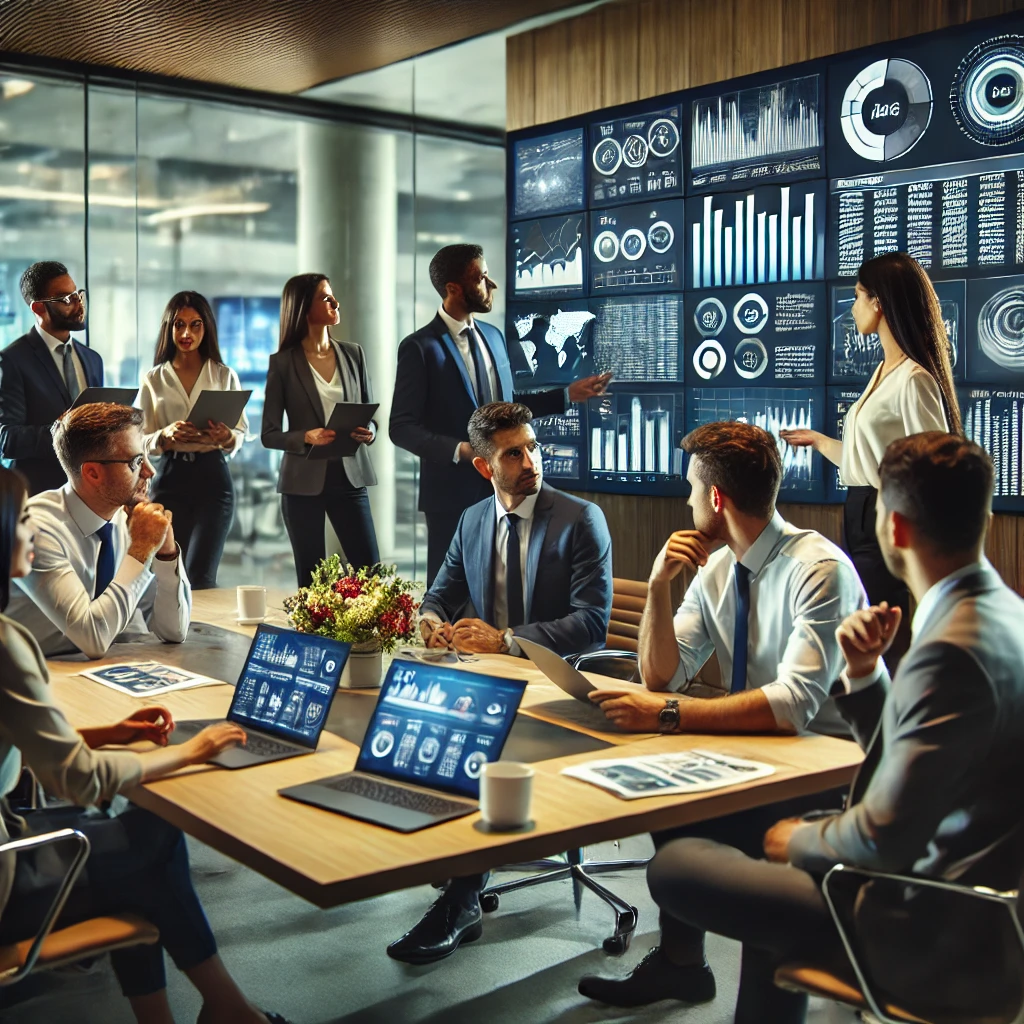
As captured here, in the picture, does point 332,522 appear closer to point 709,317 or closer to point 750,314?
point 709,317

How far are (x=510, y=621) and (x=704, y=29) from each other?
3.06 m

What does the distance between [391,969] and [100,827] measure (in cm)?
114

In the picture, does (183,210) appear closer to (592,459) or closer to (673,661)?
(592,459)

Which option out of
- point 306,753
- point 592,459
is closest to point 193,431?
point 592,459

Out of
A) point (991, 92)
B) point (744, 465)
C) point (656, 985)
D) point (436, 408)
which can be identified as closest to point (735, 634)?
point (744, 465)

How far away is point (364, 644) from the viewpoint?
299 cm

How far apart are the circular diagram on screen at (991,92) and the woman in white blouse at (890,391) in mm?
543

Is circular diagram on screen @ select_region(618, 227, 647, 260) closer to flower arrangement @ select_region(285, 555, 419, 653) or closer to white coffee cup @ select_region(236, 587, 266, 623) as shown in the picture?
white coffee cup @ select_region(236, 587, 266, 623)

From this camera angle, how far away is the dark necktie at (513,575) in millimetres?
3879

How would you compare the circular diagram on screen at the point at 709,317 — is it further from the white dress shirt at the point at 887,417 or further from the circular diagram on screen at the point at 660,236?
the white dress shirt at the point at 887,417

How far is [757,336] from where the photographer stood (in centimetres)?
547

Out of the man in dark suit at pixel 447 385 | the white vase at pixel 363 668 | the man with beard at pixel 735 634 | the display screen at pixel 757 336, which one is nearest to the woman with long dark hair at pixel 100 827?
the white vase at pixel 363 668

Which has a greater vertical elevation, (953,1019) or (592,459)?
(592,459)

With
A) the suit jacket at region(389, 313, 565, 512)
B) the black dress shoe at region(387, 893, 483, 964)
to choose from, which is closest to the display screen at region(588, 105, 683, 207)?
the suit jacket at region(389, 313, 565, 512)
